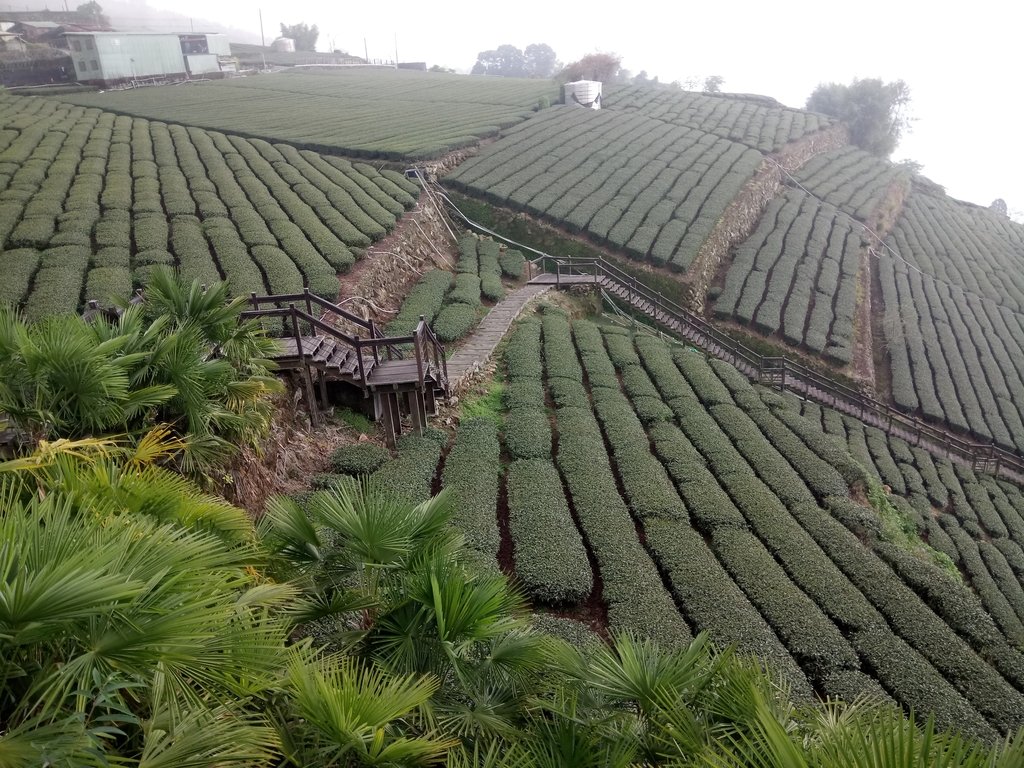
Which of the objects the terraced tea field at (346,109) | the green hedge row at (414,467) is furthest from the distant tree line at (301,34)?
the green hedge row at (414,467)

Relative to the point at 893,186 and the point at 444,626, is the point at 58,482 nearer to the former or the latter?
the point at 444,626

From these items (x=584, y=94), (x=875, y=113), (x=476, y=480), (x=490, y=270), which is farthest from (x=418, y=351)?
→ (x=875, y=113)

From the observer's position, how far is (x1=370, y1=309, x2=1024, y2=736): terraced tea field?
8734mm

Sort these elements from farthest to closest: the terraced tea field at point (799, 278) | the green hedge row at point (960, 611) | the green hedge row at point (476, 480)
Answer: the terraced tea field at point (799, 278) < the green hedge row at point (476, 480) < the green hedge row at point (960, 611)

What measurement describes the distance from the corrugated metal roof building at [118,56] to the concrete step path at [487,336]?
4550cm

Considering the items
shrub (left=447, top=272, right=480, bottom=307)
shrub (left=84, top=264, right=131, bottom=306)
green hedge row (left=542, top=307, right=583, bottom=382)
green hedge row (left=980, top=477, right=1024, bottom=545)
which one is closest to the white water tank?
shrub (left=447, top=272, right=480, bottom=307)

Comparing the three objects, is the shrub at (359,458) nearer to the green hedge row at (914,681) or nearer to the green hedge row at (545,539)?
the green hedge row at (545,539)

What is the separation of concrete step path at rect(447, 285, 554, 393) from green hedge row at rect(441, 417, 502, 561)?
192 cm

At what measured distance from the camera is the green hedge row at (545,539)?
9047mm

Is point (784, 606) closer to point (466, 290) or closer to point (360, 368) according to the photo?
point (360, 368)

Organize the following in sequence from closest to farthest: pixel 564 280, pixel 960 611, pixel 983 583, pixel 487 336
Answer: pixel 960 611
pixel 983 583
pixel 487 336
pixel 564 280

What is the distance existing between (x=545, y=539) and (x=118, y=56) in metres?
58.8

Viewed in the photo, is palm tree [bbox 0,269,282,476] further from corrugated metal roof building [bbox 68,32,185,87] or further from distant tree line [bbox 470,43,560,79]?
distant tree line [bbox 470,43,560,79]

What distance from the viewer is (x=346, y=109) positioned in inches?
1863
